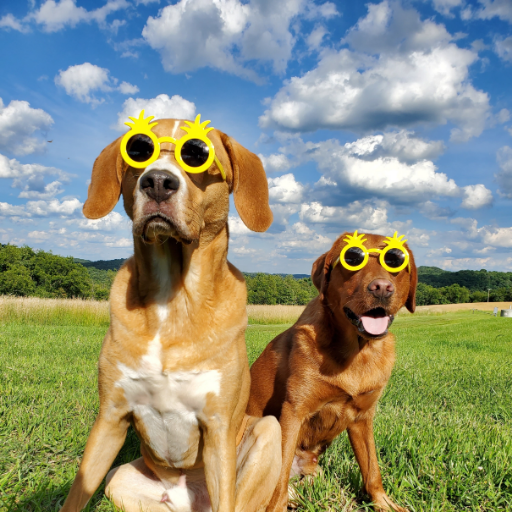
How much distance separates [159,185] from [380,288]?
1863mm

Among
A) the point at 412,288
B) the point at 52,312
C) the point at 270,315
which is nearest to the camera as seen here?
the point at 412,288

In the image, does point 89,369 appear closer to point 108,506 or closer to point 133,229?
point 108,506

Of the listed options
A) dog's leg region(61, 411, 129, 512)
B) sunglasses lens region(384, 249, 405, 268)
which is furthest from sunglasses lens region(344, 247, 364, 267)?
dog's leg region(61, 411, 129, 512)

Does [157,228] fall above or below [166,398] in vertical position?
above

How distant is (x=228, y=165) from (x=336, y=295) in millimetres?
1418

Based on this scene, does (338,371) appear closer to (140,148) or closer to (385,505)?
(385,505)

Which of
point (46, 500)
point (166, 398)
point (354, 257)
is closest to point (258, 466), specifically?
point (166, 398)

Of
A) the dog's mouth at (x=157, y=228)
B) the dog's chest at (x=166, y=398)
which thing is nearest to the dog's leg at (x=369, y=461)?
the dog's chest at (x=166, y=398)

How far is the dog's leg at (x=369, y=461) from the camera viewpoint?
3010 mm

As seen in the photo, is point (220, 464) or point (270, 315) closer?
point (220, 464)

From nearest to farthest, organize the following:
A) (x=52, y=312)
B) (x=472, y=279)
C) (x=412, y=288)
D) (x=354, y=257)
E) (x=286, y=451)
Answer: (x=286, y=451) → (x=354, y=257) → (x=412, y=288) → (x=52, y=312) → (x=472, y=279)

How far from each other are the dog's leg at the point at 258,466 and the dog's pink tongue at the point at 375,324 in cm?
101

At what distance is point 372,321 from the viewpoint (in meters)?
3.16

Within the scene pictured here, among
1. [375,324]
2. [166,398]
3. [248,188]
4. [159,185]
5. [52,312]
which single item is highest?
[248,188]
